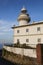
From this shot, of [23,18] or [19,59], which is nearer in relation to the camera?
[19,59]

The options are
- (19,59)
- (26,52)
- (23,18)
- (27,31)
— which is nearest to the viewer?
(26,52)

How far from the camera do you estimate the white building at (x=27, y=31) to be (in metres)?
43.1

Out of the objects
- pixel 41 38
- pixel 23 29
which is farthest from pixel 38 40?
pixel 23 29

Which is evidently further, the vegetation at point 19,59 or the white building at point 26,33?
the white building at point 26,33

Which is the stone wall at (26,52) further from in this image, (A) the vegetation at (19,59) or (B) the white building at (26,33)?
(A) the vegetation at (19,59)

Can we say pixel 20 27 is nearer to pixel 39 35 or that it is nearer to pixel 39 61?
pixel 39 35

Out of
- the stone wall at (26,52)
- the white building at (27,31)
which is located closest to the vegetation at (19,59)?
the stone wall at (26,52)

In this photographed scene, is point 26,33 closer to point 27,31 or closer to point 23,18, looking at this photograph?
point 27,31

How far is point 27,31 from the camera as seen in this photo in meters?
47.0

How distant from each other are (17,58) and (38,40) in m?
8.62

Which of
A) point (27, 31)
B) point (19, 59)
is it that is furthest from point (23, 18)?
point (19, 59)

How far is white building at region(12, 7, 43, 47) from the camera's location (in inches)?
1698

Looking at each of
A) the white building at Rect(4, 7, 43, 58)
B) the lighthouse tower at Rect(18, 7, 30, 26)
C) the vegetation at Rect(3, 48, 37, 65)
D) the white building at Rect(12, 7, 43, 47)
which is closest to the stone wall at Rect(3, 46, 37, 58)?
the white building at Rect(4, 7, 43, 58)

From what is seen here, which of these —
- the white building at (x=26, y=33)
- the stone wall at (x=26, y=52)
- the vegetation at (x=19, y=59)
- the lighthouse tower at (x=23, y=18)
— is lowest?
the vegetation at (x=19, y=59)
